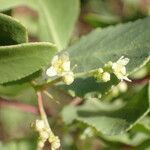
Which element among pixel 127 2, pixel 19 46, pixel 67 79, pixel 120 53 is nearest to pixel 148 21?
pixel 120 53

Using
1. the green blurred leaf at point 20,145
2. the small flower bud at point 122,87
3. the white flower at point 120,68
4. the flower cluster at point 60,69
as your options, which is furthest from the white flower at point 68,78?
the small flower bud at point 122,87

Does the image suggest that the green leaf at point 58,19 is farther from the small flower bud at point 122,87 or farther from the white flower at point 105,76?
the white flower at point 105,76

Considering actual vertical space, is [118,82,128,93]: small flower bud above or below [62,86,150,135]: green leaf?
above

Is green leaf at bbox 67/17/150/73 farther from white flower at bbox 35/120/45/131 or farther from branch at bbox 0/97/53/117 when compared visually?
branch at bbox 0/97/53/117

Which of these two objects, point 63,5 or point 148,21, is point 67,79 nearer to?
point 148,21

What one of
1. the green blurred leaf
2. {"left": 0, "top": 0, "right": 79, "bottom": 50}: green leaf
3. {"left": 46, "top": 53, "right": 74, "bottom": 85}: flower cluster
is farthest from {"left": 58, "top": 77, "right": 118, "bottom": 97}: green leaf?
{"left": 0, "top": 0, "right": 79, "bottom": 50}: green leaf

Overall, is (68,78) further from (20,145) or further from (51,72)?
(20,145)
